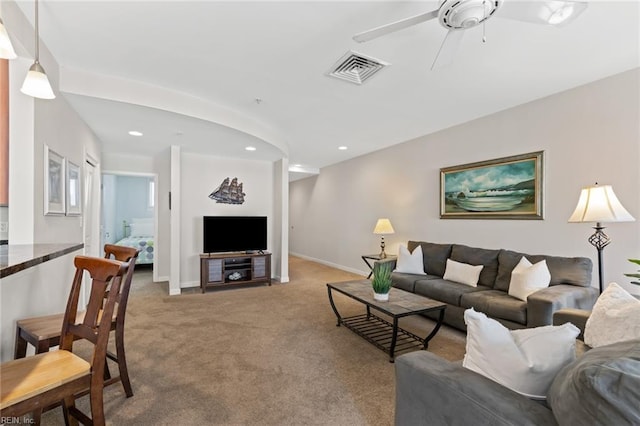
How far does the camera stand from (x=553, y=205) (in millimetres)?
3195

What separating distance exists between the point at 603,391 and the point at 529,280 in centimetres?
245

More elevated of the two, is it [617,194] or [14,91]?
[14,91]

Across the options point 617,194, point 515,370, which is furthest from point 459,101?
point 515,370

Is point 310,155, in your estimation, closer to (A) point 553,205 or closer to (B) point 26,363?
(A) point 553,205

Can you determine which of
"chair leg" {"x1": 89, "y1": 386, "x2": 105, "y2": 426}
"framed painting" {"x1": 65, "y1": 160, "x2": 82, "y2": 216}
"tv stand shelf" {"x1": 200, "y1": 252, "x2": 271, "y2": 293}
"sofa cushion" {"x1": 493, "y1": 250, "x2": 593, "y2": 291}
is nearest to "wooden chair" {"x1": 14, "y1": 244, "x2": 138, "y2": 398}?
"chair leg" {"x1": 89, "y1": 386, "x2": 105, "y2": 426}

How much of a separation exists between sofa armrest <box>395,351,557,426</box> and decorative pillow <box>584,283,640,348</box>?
81 cm

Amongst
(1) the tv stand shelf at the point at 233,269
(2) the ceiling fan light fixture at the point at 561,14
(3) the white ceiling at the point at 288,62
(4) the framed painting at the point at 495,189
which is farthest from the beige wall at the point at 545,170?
(1) the tv stand shelf at the point at 233,269

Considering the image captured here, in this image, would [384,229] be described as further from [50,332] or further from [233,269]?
[50,332]

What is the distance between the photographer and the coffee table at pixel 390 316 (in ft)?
8.45

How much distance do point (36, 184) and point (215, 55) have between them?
64.7 inches

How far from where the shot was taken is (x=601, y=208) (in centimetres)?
240

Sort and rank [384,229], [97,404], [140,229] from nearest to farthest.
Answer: [97,404] < [384,229] < [140,229]

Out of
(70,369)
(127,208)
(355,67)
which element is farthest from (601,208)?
(127,208)

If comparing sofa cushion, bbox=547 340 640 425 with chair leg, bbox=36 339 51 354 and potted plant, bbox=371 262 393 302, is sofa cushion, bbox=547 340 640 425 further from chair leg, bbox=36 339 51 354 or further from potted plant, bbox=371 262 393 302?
chair leg, bbox=36 339 51 354
